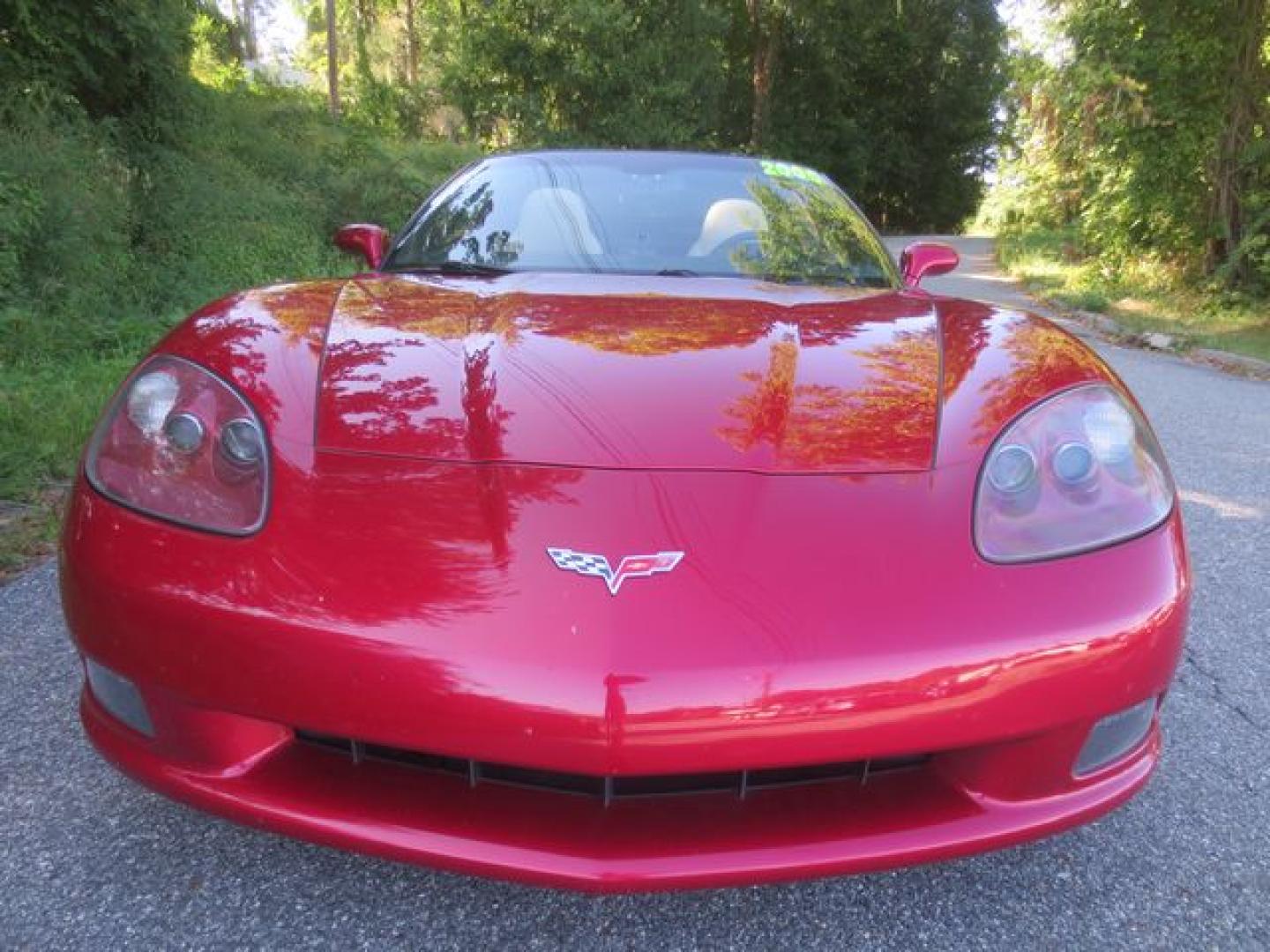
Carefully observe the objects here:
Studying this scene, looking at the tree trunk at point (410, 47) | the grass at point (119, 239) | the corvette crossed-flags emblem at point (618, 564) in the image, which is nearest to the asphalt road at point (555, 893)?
the corvette crossed-flags emblem at point (618, 564)

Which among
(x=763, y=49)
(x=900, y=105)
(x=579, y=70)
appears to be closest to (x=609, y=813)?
(x=579, y=70)

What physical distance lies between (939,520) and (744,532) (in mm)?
284

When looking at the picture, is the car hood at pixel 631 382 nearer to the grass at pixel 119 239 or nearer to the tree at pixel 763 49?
the grass at pixel 119 239

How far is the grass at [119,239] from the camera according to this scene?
345 centimetres

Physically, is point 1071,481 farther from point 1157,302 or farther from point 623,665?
point 1157,302

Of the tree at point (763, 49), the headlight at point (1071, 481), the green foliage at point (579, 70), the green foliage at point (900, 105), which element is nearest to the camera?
the headlight at point (1071, 481)

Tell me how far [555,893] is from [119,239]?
709 cm

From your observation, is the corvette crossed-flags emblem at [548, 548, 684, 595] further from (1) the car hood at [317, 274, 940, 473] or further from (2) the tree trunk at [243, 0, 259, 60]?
(2) the tree trunk at [243, 0, 259, 60]

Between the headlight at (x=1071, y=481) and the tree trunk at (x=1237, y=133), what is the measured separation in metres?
10.8

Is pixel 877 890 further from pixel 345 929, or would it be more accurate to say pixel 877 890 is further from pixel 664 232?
pixel 664 232

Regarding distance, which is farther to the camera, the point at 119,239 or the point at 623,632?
the point at 119,239

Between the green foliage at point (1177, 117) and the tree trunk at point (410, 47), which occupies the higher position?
the tree trunk at point (410, 47)

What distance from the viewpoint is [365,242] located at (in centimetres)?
271

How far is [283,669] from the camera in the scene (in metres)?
1.14
